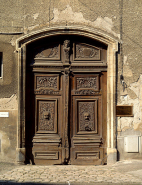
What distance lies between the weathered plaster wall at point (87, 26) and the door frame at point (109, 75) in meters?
0.13

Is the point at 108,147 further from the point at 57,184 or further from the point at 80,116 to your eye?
the point at 57,184

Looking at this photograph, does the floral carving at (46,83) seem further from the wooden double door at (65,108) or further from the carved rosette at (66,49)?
the carved rosette at (66,49)

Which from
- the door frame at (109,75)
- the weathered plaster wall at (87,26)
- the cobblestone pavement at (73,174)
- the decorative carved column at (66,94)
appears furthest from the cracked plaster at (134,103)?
the decorative carved column at (66,94)

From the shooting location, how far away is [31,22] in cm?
790

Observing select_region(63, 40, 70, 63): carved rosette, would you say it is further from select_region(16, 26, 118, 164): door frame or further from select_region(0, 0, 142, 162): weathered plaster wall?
select_region(0, 0, 142, 162): weathered plaster wall

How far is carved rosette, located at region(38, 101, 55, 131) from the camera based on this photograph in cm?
807

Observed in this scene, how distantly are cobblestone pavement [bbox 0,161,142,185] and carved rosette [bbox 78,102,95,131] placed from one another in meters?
1.03

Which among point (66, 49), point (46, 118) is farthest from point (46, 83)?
point (66, 49)

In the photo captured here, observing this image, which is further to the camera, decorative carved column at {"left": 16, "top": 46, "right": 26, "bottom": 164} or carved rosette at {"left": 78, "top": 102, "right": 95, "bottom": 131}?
carved rosette at {"left": 78, "top": 102, "right": 95, "bottom": 131}

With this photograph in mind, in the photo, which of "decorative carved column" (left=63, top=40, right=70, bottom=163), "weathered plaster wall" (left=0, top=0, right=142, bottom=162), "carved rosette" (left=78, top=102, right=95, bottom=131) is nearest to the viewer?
"weathered plaster wall" (left=0, top=0, right=142, bottom=162)

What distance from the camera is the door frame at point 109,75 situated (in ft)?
25.6

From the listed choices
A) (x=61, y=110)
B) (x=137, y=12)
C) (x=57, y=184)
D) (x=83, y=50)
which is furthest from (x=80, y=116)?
(x=137, y=12)

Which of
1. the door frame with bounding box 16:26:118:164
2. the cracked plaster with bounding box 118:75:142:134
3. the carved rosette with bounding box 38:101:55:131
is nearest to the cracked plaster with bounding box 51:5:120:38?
the door frame with bounding box 16:26:118:164

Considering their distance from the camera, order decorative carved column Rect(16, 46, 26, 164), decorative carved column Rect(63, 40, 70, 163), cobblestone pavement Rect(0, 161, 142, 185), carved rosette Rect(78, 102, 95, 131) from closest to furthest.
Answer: cobblestone pavement Rect(0, 161, 142, 185)
decorative carved column Rect(16, 46, 26, 164)
decorative carved column Rect(63, 40, 70, 163)
carved rosette Rect(78, 102, 95, 131)
